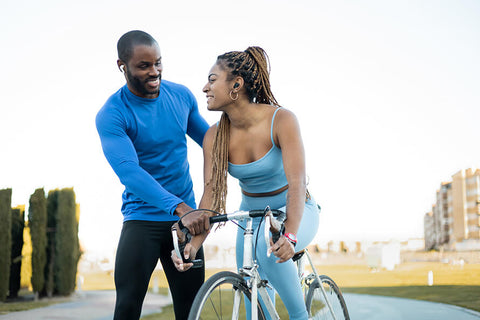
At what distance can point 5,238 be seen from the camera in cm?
1612

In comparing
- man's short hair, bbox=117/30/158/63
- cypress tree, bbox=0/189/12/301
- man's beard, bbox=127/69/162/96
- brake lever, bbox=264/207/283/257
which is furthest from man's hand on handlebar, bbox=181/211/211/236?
cypress tree, bbox=0/189/12/301

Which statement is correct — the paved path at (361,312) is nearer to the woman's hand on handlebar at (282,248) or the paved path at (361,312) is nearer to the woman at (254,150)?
the woman at (254,150)

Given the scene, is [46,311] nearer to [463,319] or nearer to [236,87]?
[463,319]

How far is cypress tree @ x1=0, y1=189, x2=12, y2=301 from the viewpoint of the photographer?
51.6 ft

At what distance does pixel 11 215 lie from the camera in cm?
1672

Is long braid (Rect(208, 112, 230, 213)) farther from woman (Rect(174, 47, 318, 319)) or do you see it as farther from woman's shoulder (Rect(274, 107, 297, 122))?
woman's shoulder (Rect(274, 107, 297, 122))

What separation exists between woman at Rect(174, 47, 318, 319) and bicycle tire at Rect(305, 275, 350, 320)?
32.1 inches

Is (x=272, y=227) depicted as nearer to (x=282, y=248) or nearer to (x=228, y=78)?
(x=282, y=248)

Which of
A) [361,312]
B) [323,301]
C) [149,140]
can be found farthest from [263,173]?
[361,312]

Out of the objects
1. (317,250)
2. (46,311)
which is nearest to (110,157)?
(46,311)

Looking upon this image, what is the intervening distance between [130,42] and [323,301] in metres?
2.17

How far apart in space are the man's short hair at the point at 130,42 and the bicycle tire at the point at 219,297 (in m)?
1.35

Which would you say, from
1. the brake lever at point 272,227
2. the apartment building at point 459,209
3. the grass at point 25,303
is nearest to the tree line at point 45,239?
the grass at point 25,303

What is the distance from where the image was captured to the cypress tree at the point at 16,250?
671 inches
